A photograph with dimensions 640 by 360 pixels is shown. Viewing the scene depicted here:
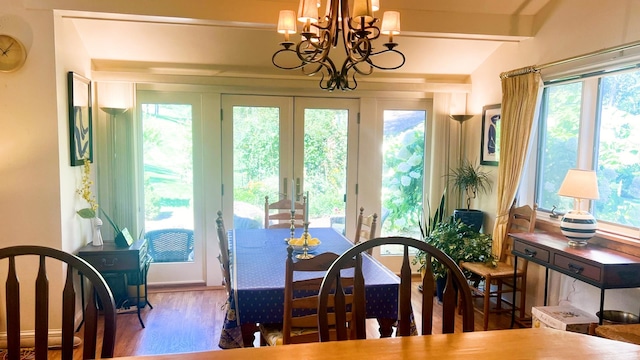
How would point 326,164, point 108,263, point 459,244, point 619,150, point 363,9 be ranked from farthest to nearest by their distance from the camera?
point 326,164, point 459,244, point 108,263, point 619,150, point 363,9

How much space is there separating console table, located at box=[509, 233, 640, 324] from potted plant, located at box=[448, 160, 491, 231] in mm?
807

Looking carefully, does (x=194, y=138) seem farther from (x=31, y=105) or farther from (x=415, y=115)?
(x=415, y=115)

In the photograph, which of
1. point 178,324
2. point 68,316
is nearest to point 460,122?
point 178,324

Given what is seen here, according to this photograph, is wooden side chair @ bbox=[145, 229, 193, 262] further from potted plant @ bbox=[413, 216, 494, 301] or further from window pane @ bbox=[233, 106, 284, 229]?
potted plant @ bbox=[413, 216, 494, 301]

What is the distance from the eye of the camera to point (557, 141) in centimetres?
333

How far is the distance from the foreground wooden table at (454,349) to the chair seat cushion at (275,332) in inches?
37.6

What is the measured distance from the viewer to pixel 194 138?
159 inches

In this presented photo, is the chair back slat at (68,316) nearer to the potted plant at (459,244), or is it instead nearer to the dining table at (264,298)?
the dining table at (264,298)

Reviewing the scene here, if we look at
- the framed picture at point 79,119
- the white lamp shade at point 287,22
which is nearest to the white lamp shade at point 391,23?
the white lamp shade at point 287,22

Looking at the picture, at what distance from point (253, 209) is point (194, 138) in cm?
87

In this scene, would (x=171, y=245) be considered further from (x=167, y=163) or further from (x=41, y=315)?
(x=41, y=315)

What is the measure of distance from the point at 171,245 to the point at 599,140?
3621 millimetres

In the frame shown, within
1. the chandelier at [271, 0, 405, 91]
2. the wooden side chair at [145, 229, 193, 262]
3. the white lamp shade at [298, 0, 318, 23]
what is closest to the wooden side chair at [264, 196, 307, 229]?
the wooden side chair at [145, 229, 193, 262]

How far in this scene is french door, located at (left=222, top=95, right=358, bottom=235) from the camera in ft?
13.6
